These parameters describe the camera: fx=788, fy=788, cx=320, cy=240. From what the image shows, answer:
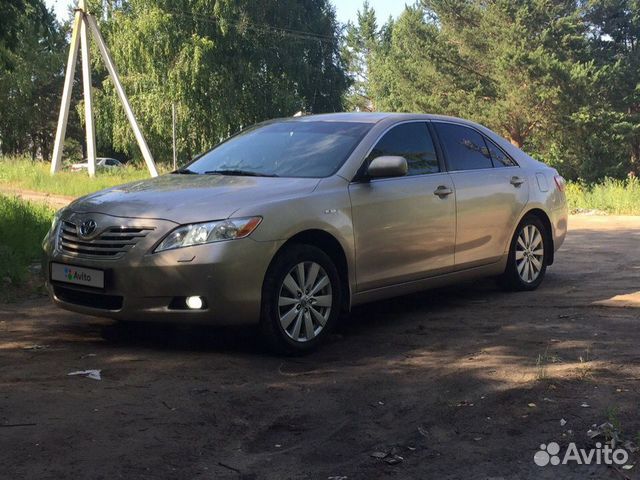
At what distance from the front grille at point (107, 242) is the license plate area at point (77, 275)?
4.0 inches

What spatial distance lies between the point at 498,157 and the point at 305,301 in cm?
306

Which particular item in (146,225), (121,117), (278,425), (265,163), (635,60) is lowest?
(278,425)

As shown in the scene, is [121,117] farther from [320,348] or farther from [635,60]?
[320,348]

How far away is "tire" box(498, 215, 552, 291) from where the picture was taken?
24.6 feet

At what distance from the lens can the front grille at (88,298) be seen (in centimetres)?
517

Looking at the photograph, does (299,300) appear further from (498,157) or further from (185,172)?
(498,157)

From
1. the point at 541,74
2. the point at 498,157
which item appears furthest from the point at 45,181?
the point at 541,74

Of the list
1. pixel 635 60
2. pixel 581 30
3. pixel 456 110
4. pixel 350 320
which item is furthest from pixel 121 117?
pixel 350 320

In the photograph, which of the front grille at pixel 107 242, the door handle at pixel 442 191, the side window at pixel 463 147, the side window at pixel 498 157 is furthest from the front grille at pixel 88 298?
the side window at pixel 498 157

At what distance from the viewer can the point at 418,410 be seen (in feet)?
13.4

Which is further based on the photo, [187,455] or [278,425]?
[278,425]

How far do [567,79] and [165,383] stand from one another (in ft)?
120

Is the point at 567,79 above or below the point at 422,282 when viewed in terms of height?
above

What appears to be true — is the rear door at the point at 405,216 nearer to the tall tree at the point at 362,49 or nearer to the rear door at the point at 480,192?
the rear door at the point at 480,192
